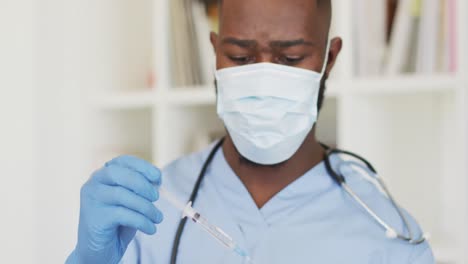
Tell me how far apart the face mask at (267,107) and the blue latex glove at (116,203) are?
0.22m

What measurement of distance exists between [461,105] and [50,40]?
1149 mm

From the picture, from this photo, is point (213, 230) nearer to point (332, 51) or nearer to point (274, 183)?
point (274, 183)

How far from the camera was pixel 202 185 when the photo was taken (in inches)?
45.8

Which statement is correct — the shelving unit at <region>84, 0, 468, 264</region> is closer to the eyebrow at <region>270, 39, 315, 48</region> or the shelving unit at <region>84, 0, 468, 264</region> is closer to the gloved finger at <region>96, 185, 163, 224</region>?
the eyebrow at <region>270, 39, 315, 48</region>

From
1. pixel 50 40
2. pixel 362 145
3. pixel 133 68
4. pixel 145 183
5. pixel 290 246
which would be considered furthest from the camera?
pixel 133 68

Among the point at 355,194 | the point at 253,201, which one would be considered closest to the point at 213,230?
the point at 253,201

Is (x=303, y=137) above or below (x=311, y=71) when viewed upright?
below

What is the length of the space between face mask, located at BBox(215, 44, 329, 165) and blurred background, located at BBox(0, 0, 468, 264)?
56 centimetres

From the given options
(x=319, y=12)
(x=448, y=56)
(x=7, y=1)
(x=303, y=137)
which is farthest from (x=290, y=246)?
(x=7, y=1)

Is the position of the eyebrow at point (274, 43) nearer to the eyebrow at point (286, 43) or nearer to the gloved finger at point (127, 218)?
the eyebrow at point (286, 43)

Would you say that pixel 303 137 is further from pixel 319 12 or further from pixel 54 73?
pixel 54 73

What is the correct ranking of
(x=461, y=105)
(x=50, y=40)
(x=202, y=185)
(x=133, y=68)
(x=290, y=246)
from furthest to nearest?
(x=133, y=68) < (x=50, y=40) < (x=461, y=105) < (x=202, y=185) < (x=290, y=246)

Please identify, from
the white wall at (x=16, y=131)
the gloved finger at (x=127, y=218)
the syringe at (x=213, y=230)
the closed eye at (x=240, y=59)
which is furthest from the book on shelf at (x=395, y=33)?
the gloved finger at (x=127, y=218)

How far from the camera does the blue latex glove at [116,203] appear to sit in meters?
0.91
